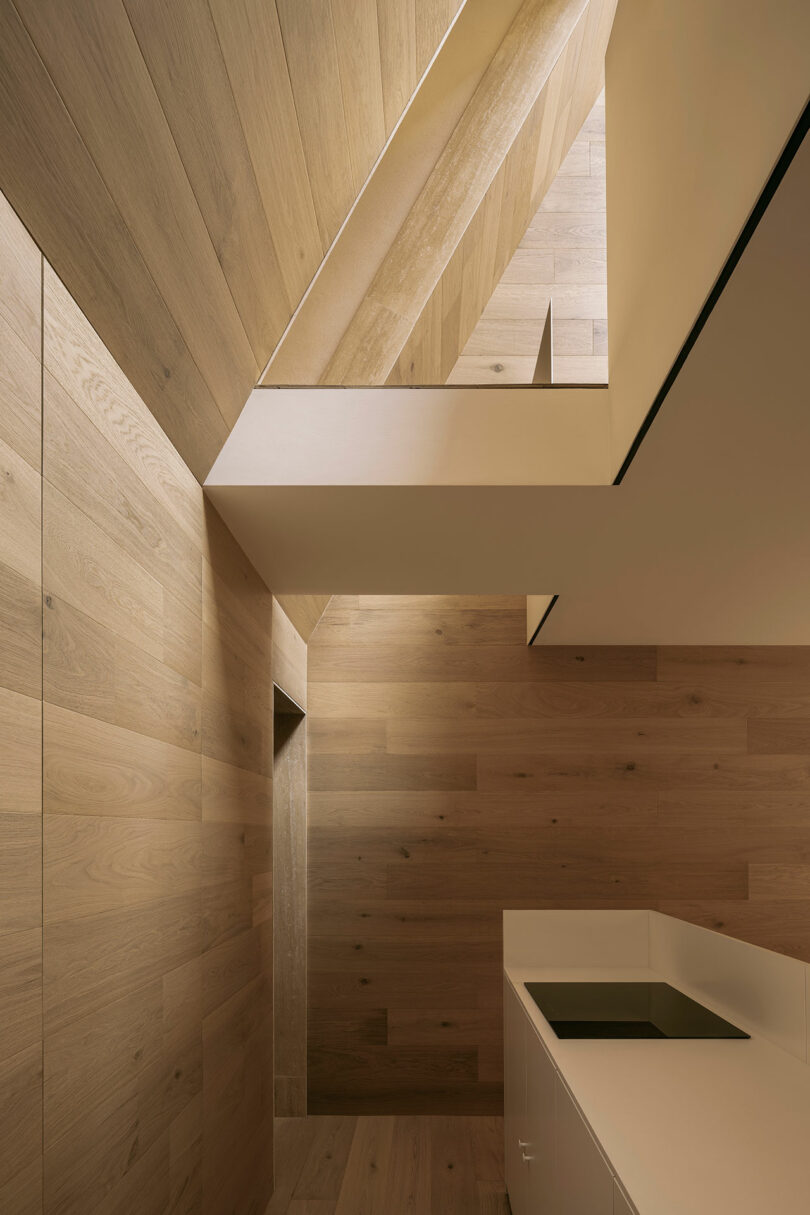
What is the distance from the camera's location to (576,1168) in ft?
6.50

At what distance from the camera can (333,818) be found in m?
4.62

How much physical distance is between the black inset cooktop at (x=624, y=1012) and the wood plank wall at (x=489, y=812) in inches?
49.9

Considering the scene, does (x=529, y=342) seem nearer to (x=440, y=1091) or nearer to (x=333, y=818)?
(x=333, y=818)

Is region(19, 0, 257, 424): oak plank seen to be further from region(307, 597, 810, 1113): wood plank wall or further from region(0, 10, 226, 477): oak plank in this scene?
region(307, 597, 810, 1113): wood plank wall

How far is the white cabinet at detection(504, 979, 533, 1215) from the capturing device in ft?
9.69

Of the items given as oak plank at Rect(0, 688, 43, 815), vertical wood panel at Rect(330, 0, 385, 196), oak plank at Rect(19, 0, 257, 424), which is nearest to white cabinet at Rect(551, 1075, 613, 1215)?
oak plank at Rect(0, 688, 43, 815)

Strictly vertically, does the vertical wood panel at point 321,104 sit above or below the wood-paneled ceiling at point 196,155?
above

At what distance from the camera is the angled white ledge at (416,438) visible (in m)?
2.43

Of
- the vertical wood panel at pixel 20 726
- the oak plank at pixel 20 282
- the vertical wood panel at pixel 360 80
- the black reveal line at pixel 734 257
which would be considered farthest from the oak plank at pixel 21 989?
the vertical wood panel at pixel 360 80

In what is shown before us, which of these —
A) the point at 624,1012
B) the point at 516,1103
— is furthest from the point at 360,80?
the point at 516,1103

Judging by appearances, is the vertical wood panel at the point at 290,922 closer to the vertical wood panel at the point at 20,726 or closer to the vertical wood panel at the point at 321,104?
the vertical wood panel at the point at 321,104

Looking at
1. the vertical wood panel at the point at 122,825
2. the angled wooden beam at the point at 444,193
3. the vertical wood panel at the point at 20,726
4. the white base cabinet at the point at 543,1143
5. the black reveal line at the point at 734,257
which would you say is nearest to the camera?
the black reveal line at the point at 734,257

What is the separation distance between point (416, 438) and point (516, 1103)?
214cm

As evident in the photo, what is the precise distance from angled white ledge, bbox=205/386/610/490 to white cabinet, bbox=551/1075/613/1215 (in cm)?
137
